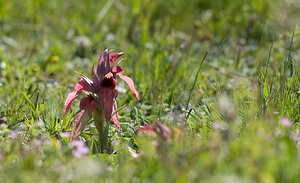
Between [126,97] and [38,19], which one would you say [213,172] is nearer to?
[126,97]

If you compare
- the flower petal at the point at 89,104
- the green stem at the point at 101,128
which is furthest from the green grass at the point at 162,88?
the flower petal at the point at 89,104

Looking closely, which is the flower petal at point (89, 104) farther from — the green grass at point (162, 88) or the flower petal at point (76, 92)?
the green grass at point (162, 88)

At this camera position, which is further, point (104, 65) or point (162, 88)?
point (162, 88)

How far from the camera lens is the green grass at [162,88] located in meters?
1.23

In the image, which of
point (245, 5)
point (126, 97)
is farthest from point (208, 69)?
point (245, 5)

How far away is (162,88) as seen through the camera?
2525mm

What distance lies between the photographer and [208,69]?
3129 millimetres

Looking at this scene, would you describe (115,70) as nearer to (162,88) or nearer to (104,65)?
(104,65)

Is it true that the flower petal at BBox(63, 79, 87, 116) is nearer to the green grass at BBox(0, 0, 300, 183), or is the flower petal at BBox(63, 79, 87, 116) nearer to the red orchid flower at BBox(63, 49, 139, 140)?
the red orchid flower at BBox(63, 49, 139, 140)

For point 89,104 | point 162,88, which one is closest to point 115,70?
point 89,104

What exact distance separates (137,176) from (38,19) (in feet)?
11.3

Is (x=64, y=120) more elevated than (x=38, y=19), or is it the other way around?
(x=38, y=19)

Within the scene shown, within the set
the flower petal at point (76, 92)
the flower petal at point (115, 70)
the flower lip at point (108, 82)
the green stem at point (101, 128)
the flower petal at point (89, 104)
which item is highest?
the flower petal at point (115, 70)

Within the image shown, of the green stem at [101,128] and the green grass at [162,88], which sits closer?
the green grass at [162,88]
